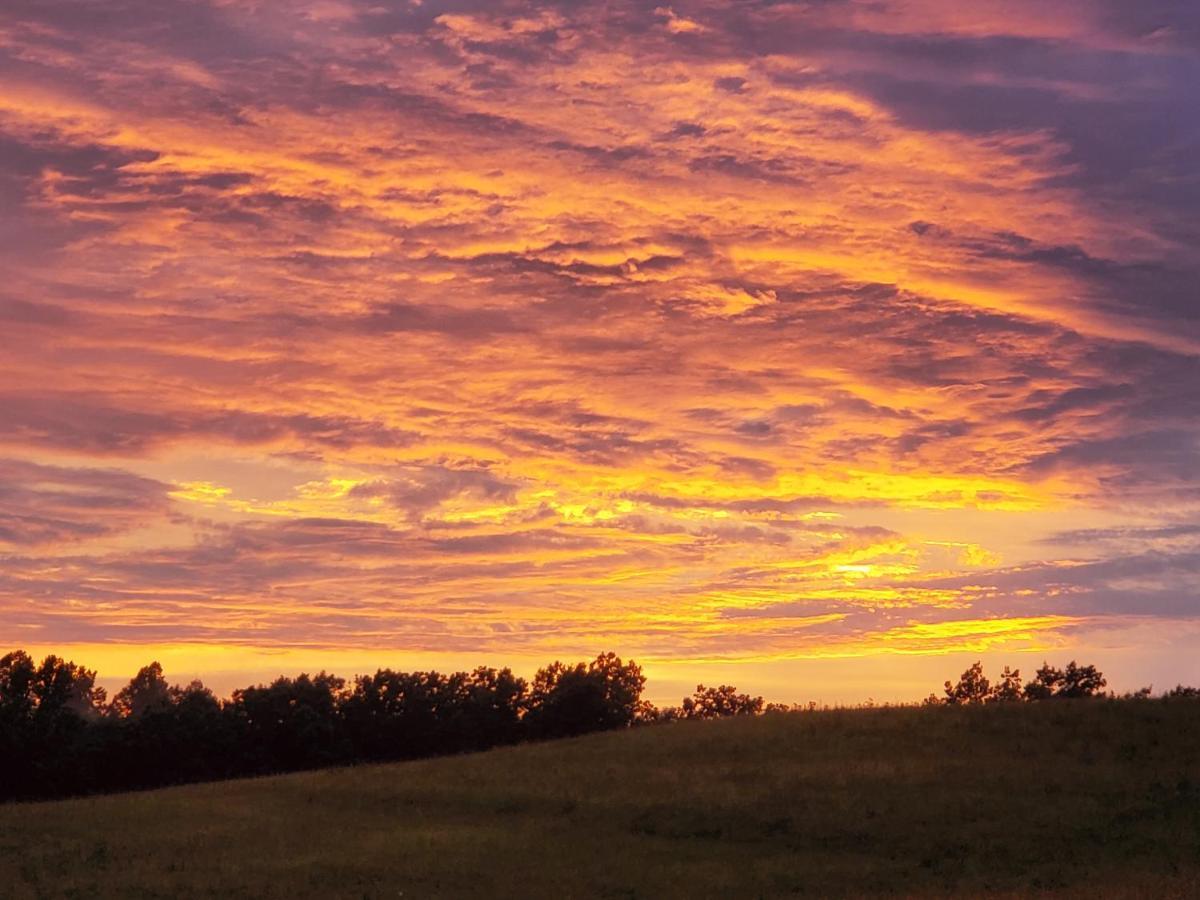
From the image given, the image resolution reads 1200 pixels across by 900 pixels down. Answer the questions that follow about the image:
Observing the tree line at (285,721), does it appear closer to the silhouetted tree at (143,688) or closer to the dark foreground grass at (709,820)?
the dark foreground grass at (709,820)

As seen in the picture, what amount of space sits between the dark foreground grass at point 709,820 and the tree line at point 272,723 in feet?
48.1

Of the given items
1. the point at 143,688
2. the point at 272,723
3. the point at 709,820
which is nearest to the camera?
the point at 709,820

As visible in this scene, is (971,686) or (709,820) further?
(971,686)

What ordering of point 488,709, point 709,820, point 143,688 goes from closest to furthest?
point 709,820
point 488,709
point 143,688

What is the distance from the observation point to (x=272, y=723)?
79438mm

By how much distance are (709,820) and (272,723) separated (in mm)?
40550

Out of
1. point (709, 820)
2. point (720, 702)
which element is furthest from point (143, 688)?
point (709, 820)

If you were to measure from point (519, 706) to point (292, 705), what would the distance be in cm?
1733

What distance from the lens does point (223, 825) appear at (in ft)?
161

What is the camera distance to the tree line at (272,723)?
74312 millimetres

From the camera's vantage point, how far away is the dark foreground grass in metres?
38.0

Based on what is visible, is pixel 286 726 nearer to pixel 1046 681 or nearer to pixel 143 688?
pixel 1046 681

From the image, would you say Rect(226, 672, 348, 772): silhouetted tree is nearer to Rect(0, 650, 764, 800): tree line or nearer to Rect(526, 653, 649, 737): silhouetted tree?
Rect(0, 650, 764, 800): tree line

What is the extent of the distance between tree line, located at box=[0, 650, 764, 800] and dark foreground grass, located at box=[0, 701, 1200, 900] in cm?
1468
